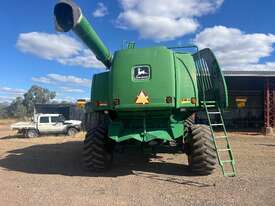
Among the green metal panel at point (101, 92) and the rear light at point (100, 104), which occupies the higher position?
the green metal panel at point (101, 92)

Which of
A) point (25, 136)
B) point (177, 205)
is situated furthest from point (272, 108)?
point (177, 205)

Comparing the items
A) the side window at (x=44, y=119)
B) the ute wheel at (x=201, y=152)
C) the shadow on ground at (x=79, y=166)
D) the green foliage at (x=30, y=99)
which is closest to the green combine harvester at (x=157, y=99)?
the ute wheel at (x=201, y=152)

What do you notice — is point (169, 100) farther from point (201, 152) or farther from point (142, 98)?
point (201, 152)

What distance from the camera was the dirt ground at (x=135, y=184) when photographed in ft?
25.9

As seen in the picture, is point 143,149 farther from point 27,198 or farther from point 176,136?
point 27,198

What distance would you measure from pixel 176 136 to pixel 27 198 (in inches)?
166

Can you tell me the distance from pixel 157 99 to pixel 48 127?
68.5 ft

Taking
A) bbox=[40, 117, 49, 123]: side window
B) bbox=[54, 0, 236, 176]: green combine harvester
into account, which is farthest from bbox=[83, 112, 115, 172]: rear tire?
bbox=[40, 117, 49, 123]: side window

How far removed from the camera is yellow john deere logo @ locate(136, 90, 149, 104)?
10062 mm

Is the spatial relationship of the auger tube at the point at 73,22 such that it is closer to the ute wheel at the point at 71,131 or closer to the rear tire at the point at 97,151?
the rear tire at the point at 97,151

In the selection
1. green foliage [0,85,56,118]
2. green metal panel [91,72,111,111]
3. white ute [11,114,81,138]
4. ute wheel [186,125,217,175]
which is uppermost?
green foliage [0,85,56,118]

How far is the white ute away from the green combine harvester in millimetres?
18677

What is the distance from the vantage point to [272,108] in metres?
34.5

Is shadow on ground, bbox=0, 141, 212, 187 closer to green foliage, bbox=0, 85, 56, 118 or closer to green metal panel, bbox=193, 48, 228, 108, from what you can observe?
green metal panel, bbox=193, 48, 228, 108
